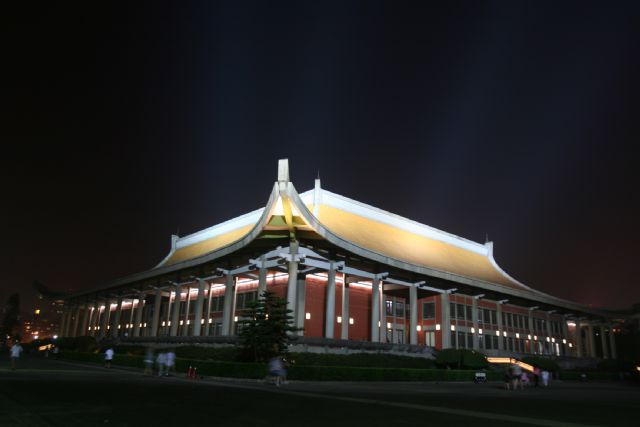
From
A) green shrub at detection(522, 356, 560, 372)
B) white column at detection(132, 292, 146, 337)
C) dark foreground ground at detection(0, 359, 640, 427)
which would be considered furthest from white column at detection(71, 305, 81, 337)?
dark foreground ground at detection(0, 359, 640, 427)

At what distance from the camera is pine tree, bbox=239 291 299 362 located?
2438cm

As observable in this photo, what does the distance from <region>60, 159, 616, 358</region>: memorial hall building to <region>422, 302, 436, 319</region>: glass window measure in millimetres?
129

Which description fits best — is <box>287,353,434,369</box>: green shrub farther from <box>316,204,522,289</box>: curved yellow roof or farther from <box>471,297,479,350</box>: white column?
<box>471,297,479,350</box>: white column

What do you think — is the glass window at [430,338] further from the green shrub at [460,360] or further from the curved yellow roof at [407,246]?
the green shrub at [460,360]

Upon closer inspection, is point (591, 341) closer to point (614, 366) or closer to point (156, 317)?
point (614, 366)

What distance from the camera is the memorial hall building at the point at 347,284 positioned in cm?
3403

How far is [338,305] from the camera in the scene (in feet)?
139

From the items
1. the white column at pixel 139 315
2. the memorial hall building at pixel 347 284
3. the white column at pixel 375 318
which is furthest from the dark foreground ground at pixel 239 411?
the white column at pixel 139 315

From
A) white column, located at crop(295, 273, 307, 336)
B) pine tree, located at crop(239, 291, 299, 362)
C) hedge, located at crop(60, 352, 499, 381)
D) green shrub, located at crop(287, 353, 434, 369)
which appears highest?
white column, located at crop(295, 273, 307, 336)

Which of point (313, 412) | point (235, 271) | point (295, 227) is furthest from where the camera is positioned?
point (235, 271)

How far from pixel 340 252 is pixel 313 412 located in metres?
25.2

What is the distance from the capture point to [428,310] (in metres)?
51.3

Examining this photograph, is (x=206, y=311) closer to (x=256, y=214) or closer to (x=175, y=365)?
(x=256, y=214)

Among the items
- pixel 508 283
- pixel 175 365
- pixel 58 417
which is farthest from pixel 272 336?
pixel 508 283
